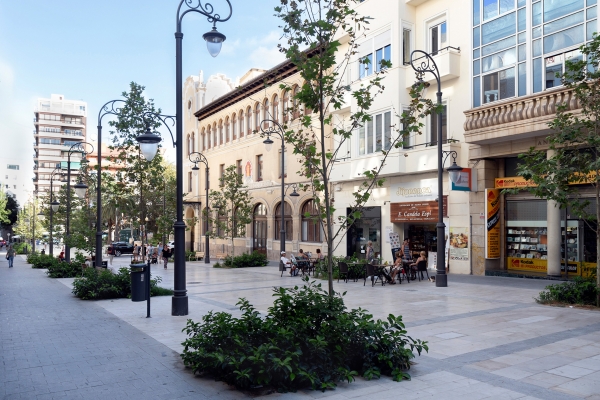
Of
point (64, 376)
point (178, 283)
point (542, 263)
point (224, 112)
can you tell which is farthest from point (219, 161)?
point (64, 376)

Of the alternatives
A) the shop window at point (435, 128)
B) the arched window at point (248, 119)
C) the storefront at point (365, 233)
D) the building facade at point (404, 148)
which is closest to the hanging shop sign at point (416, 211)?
the building facade at point (404, 148)

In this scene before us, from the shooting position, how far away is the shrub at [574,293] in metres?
12.0

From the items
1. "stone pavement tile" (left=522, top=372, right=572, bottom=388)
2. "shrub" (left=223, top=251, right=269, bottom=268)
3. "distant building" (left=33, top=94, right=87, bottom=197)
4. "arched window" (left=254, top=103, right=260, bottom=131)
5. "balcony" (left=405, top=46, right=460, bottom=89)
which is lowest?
"shrub" (left=223, top=251, right=269, bottom=268)

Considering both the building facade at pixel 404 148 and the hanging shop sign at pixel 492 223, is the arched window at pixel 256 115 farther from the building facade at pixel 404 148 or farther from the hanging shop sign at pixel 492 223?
the hanging shop sign at pixel 492 223

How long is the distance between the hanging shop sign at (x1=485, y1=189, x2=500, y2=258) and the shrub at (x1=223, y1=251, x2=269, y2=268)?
1424cm

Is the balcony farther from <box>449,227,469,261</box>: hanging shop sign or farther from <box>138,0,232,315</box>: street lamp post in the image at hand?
<box>138,0,232,315</box>: street lamp post

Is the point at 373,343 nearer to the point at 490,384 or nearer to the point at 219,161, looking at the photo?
the point at 490,384

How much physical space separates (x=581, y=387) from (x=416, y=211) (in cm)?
1794

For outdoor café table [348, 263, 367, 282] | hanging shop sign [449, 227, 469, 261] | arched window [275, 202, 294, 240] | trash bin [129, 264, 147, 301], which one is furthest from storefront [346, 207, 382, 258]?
trash bin [129, 264, 147, 301]

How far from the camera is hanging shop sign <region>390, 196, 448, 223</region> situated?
22.7m

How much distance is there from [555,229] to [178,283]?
13.8 metres

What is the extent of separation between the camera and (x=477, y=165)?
20.7 m

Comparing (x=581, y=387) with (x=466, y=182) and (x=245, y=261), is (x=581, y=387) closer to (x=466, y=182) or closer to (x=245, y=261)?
(x=466, y=182)

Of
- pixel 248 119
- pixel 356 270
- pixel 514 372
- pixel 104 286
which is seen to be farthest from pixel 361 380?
pixel 248 119
